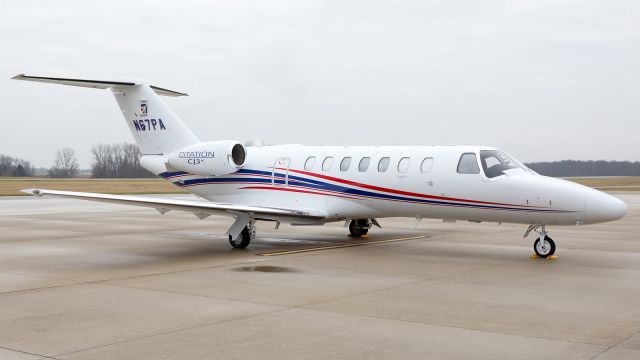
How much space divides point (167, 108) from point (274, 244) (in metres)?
4.80

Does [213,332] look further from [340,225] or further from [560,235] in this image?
[340,225]

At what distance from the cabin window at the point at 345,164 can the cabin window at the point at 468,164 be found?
A: 2.94 meters

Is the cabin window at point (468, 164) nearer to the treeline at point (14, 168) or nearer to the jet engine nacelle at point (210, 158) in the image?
the jet engine nacelle at point (210, 158)

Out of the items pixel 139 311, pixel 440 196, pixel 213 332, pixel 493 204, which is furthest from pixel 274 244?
pixel 213 332

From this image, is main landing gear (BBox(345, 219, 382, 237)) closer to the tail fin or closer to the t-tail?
the t-tail

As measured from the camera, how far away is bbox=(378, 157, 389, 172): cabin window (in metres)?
15.4

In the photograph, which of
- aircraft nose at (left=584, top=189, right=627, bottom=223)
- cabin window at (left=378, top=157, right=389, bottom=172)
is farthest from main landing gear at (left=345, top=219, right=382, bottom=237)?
aircraft nose at (left=584, top=189, right=627, bottom=223)

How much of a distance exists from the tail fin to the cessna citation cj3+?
0.03 m

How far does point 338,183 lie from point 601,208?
19.8ft

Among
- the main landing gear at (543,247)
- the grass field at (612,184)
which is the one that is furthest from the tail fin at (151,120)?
the grass field at (612,184)

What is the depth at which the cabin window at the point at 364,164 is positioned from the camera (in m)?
15.8

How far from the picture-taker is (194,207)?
46.5ft

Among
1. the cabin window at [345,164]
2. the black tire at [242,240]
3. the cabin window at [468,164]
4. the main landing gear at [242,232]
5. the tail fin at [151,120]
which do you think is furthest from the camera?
the tail fin at [151,120]

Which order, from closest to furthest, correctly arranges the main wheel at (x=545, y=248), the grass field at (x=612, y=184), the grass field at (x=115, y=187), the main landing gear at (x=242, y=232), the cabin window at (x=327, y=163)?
the main wheel at (x=545, y=248)
the main landing gear at (x=242, y=232)
the cabin window at (x=327, y=163)
the grass field at (x=115, y=187)
the grass field at (x=612, y=184)
